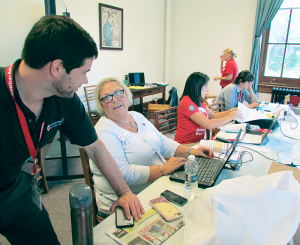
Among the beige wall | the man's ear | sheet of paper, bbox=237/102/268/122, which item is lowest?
sheet of paper, bbox=237/102/268/122

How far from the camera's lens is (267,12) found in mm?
4824

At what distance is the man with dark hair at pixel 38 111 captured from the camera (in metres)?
0.79

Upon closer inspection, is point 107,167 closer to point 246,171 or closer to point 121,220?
point 121,220

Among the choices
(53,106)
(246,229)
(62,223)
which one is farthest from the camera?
(62,223)

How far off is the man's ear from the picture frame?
12.4 feet

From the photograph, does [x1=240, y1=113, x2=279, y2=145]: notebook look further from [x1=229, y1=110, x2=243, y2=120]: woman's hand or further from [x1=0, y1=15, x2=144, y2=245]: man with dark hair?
[x1=0, y1=15, x2=144, y2=245]: man with dark hair

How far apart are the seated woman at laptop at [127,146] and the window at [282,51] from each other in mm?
4490

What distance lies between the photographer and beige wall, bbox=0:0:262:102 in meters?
4.50

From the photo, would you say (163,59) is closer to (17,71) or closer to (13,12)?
(13,12)

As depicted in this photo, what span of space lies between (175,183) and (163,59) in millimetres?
5402

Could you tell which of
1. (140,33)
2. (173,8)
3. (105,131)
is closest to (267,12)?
(173,8)

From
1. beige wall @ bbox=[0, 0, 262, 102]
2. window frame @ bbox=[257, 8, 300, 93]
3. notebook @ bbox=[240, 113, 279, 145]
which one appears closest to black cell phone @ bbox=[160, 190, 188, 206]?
notebook @ bbox=[240, 113, 279, 145]

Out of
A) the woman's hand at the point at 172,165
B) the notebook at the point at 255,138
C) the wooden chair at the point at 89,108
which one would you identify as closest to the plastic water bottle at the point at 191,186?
the woman's hand at the point at 172,165

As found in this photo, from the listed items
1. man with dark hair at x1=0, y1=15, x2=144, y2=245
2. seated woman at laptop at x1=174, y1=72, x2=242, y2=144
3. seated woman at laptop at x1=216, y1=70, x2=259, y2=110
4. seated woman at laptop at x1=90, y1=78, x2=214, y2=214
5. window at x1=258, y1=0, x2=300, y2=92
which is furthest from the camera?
window at x1=258, y1=0, x2=300, y2=92
